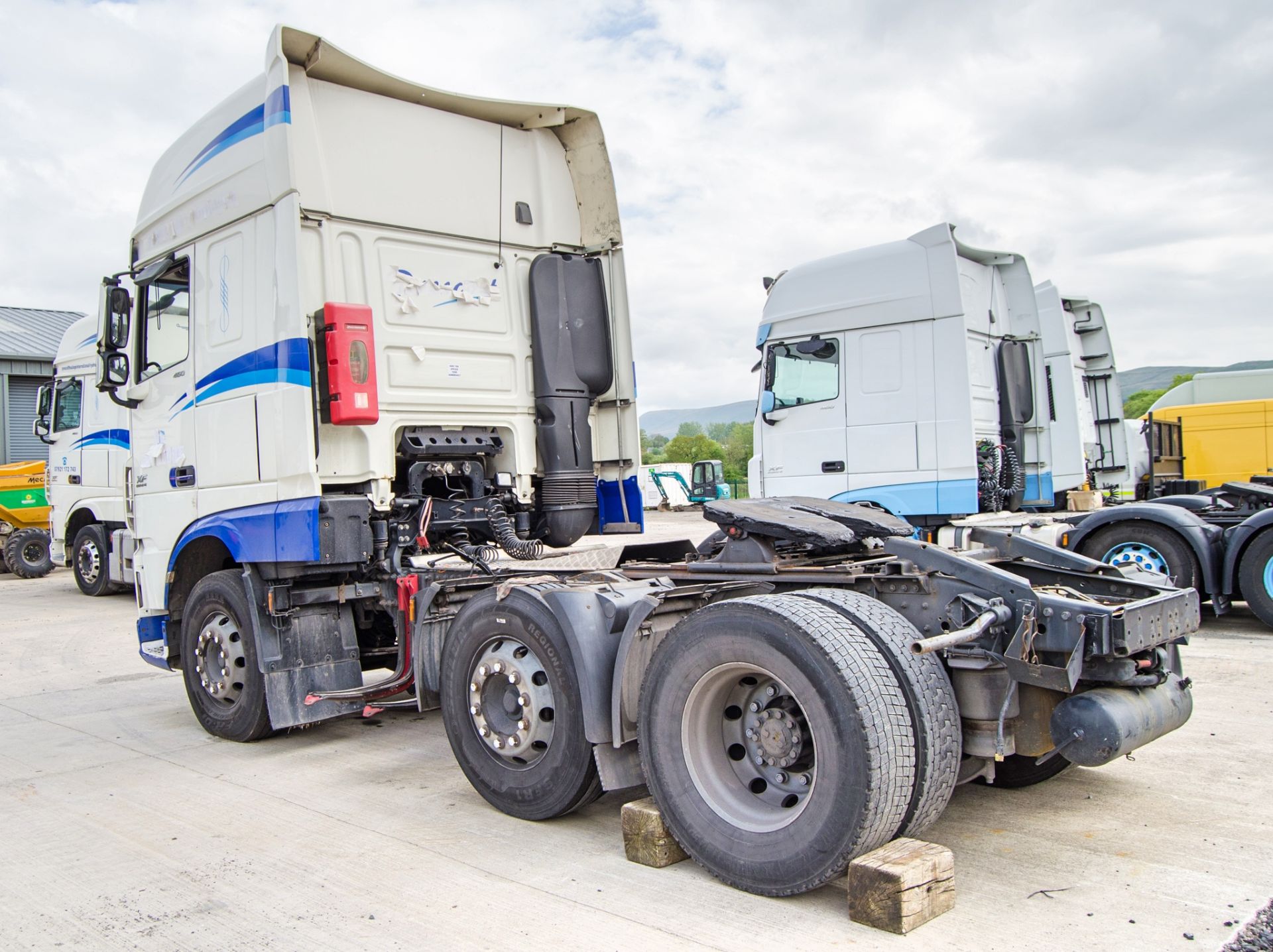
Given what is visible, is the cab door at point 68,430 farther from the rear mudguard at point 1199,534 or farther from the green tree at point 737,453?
the green tree at point 737,453

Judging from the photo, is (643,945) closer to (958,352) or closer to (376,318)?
(376,318)

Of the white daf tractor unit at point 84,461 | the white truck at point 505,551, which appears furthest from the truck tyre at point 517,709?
the white daf tractor unit at point 84,461

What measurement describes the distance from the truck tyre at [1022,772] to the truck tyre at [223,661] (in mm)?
3816

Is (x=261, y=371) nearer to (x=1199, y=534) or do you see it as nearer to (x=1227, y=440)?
(x=1199, y=534)

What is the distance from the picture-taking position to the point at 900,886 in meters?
3.03

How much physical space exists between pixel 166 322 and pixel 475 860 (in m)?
4.40

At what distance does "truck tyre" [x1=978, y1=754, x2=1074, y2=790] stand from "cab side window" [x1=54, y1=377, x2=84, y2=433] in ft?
45.1

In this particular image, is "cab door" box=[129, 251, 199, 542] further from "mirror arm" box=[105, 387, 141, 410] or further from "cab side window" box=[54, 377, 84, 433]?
"cab side window" box=[54, 377, 84, 433]

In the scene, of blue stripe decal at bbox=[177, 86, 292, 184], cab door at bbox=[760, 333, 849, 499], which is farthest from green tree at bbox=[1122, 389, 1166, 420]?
blue stripe decal at bbox=[177, 86, 292, 184]

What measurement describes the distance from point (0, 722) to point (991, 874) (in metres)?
6.41

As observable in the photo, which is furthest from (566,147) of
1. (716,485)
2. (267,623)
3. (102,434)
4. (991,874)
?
(716,485)

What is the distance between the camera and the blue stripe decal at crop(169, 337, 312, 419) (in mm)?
5316

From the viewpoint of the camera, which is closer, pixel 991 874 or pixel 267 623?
pixel 991 874

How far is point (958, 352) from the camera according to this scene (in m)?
8.93
